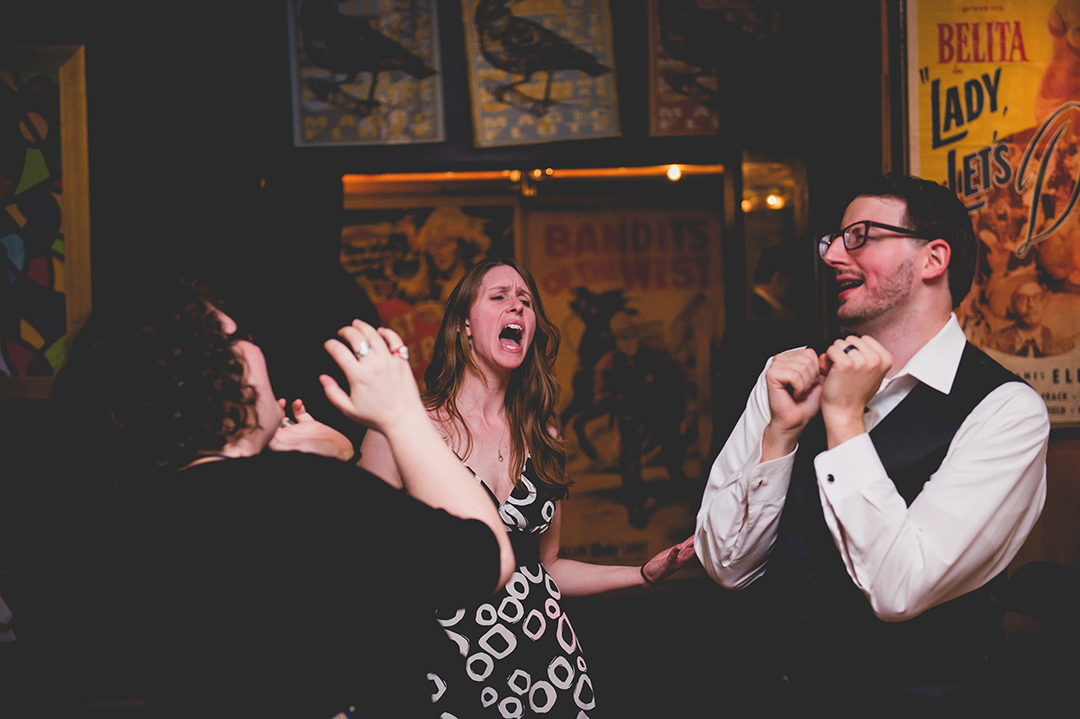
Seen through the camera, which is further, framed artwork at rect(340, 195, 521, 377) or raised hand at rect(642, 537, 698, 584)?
framed artwork at rect(340, 195, 521, 377)

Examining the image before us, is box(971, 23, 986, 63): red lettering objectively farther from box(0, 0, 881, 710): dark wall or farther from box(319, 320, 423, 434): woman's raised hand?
box(319, 320, 423, 434): woman's raised hand

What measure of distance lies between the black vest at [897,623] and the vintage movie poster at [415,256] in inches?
152

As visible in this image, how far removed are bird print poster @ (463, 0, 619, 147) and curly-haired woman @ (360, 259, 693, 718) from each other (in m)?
1.04

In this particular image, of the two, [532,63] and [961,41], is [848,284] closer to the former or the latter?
[961,41]

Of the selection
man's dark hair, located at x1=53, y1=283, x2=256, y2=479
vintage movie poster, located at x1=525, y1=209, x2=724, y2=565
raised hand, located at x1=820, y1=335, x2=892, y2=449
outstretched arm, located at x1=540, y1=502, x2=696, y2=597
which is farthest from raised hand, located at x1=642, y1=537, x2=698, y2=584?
vintage movie poster, located at x1=525, y1=209, x2=724, y2=565

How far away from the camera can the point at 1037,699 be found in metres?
2.43

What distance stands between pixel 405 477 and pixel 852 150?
249 cm

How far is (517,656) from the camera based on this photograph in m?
1.74

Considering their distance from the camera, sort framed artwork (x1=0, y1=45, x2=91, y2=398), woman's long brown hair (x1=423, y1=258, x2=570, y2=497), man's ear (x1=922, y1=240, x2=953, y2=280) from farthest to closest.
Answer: framed artwork (x1=0, y1=45, x2=91, y2=398)
woman's long brown hair (x1=423, y1=258, x2=570, y2=497)
man's ear (x1=922, y1=240, x2=953, y2=280)

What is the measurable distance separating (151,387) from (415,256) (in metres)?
4.14

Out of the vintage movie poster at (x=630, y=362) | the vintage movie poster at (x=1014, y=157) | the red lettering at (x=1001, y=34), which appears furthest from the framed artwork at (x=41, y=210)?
the red lettering at (x=1001, y=34)

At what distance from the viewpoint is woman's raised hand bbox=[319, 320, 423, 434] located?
113 centimetres

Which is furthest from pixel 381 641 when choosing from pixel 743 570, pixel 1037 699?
pixel 1037 699

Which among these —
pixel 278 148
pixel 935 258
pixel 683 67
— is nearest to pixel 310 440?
pixel 935 258
